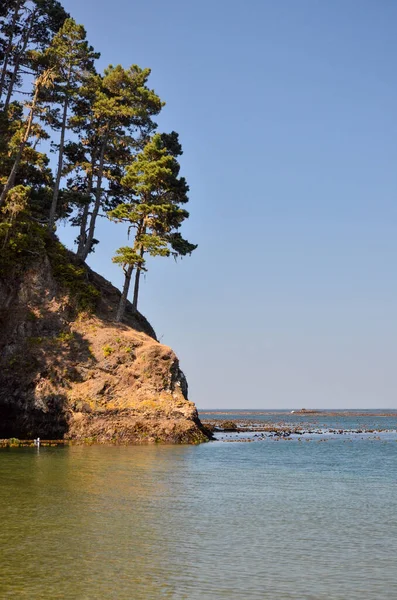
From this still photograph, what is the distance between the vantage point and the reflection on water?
42.2 feet

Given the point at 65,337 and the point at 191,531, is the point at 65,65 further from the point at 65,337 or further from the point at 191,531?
the point at 191,531

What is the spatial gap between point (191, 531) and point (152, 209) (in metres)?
41.4

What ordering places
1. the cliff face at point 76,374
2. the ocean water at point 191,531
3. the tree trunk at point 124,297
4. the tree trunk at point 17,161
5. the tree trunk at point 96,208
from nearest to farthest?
the ocean water at point 191,531 < the cliff face at point 76,374 < the tree trunk at point 17,161 < the tree trunk at point 124,297 < the tree trunk at point 96,208

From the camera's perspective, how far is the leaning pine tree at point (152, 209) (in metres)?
56.6

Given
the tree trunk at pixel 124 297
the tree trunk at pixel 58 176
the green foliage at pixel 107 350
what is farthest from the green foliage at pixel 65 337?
the tree trunk at pixel 58 176

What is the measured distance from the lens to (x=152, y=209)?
5666cm

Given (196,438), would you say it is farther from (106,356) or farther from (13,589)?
(13,589)

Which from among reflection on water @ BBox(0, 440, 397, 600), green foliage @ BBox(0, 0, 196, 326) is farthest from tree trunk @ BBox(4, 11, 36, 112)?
reflection on water @ BBox(0, 440, 397, 600)

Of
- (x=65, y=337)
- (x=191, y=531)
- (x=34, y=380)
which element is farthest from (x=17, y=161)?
(x=191, y=531)

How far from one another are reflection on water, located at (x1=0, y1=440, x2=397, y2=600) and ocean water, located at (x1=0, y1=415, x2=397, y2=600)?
1.6 inches

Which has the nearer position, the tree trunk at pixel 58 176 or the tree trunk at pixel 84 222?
the tree trunk at pixel 58 176

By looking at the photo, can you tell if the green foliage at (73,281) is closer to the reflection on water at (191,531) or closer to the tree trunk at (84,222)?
the tree trunk at (84,222)

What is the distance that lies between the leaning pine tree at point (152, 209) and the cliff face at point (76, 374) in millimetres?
5540

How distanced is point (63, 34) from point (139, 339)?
29.5 m
